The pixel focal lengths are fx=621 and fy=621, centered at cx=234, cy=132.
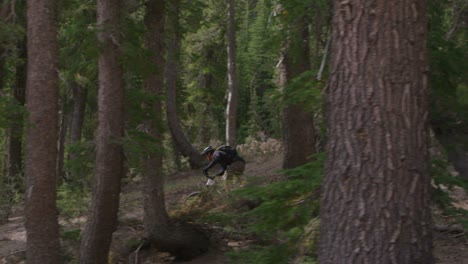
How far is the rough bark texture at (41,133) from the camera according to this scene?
927 cm

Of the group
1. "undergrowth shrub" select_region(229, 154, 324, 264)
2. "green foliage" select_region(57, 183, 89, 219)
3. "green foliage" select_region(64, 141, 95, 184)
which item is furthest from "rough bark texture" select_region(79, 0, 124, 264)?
"undergrowth shrub" select_region(229, 154, 324, 264)

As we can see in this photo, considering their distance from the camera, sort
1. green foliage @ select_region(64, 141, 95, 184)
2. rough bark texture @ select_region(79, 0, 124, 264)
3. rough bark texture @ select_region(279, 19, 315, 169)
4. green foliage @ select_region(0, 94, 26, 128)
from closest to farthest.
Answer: green foliage @ select_region(0, 94, 26, 128)
rough bark texture @ select_region(79, 0, 124, 264)
green foliage @ select_region(64, 141, 95, 184)
rough bark texture @ select_region(279, 19, 315, 169)

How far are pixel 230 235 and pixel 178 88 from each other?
15309mm

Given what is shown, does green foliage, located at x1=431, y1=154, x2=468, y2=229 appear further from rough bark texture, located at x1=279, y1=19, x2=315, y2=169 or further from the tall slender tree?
the tall slender tree

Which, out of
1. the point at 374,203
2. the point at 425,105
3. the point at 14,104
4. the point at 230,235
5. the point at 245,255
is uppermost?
the point at 14,104

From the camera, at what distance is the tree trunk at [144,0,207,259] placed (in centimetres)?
1304

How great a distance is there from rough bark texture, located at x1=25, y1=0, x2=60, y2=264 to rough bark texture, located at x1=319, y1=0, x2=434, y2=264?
6.11m

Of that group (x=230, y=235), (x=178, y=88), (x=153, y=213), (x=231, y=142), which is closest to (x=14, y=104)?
(x=153, y=213)

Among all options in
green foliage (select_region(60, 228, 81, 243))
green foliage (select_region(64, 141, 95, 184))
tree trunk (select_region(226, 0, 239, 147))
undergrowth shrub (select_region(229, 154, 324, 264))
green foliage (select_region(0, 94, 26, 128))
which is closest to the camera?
undergrowth shrub (select_region(229, 154, 324, 264))

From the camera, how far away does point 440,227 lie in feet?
34.8

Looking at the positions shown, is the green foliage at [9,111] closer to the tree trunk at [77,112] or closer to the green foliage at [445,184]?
the green foliage at [445,184]

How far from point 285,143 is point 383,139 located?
385 inches

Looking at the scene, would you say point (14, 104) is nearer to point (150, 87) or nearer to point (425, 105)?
point (150, 87)

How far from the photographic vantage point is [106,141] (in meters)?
10.4
